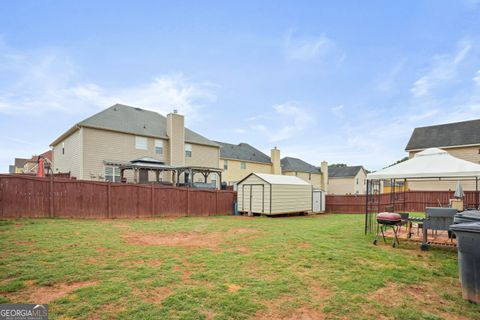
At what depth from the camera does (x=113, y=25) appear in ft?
37.6

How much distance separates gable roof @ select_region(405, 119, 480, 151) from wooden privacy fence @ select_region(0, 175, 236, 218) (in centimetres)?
2015

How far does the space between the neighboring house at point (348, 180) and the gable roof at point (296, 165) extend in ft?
12.6

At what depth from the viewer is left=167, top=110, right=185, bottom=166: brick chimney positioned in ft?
71.8

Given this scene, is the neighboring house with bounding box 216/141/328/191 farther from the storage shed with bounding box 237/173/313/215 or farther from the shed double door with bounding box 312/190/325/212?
the storage shed with bounding box 237/173/313/215

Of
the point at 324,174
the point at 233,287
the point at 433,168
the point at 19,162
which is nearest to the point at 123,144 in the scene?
the point at 233,287

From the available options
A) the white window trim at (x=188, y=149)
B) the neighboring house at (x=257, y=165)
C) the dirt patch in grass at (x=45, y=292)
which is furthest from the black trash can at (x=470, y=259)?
the neighboring house at (x=257, y=165)

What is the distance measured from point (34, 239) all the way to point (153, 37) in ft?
33.6

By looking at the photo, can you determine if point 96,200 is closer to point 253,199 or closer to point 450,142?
point 253,199

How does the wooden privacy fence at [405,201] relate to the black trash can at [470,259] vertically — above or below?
below

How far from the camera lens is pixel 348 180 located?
131 ft

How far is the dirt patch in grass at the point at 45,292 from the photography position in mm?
3225

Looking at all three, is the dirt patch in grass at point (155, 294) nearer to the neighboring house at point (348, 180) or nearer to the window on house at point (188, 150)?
the window on house at point (188, 150)

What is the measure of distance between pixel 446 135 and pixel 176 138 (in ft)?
80.0

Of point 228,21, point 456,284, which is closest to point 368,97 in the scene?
point 228,21
